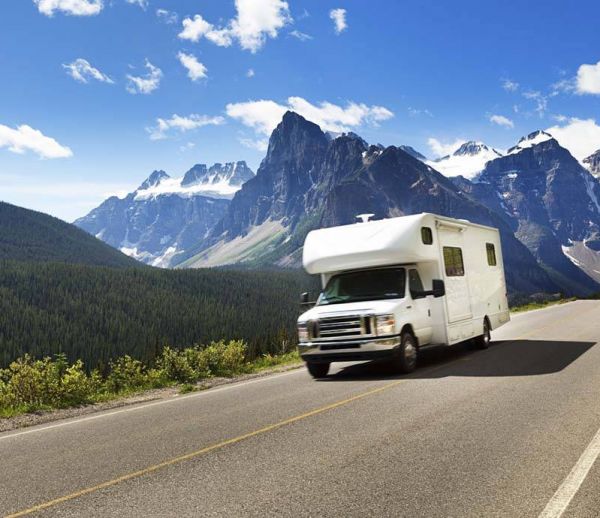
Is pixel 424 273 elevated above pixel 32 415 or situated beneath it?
elevated above

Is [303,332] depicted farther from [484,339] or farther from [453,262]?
[484,339]

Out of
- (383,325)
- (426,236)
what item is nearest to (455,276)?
(426,236)

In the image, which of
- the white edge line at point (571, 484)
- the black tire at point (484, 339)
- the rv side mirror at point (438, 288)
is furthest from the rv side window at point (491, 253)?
the white edge line at point (571, 484)

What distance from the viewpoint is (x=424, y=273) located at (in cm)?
1544

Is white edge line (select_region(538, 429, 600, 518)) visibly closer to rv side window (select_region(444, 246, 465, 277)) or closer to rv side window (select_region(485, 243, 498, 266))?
rv side window (select_region(444, 246, 465, 277))

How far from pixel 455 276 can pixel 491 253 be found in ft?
15.4

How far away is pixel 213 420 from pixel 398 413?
2.87 m

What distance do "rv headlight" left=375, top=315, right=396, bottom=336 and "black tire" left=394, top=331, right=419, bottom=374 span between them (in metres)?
0.49

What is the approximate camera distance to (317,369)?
14.9 meters

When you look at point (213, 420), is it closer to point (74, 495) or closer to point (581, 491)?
point (74, 495)

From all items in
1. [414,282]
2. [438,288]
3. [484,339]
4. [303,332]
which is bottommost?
[484,339]

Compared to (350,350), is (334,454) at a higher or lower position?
lower

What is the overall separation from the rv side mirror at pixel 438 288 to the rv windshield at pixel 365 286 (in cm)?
71

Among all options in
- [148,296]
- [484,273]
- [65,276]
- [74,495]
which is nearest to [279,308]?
[148,296]
